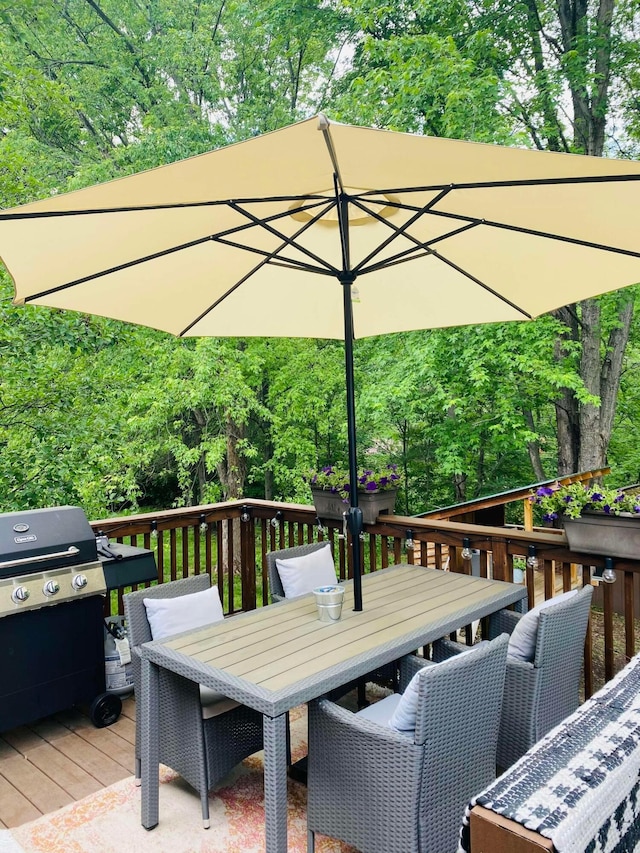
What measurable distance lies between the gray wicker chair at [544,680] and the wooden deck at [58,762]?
1.75m

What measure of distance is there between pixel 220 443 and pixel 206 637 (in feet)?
20.0

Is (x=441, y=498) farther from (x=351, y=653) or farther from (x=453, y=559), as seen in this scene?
(x=351, y=653)

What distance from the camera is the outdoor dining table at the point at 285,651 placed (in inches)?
74.7

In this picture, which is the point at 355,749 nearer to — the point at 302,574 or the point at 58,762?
the point at 302,574

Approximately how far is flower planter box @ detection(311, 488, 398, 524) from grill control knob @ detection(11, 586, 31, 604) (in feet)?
6.15

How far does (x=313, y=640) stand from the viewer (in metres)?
2.34

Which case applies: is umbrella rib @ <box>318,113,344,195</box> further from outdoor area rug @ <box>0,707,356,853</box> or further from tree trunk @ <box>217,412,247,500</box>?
tree trunk @ <box>217,412,247,500</box>

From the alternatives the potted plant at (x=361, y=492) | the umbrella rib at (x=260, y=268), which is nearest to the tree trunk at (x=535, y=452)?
the potted plant at (x=361, y=492)

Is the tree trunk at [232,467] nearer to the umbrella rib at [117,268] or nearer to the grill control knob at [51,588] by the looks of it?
the grill control knob at [51,588]

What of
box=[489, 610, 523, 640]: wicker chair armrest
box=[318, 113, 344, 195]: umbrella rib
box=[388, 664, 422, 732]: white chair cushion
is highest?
box=[318, 113, 344, 195]: umbrella rib

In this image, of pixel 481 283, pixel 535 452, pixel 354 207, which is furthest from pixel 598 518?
pixel 535 452

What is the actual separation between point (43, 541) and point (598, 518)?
8.90 feet

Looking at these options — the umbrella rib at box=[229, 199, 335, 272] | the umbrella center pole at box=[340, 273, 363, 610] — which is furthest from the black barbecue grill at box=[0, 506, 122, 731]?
the umbrella rib at box=[229, 199, 335, 272]

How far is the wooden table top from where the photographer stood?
6.53 feet
